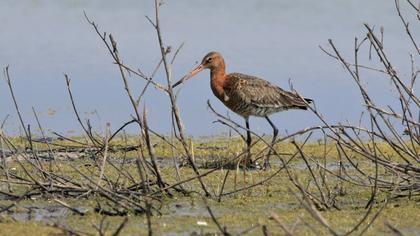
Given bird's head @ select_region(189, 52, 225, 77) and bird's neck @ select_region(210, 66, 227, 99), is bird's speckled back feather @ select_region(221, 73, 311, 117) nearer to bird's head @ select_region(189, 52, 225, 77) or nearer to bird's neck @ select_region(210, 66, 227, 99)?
bird's neck @ select_region(210, 66, 227, 99)

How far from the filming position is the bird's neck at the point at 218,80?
464 inches

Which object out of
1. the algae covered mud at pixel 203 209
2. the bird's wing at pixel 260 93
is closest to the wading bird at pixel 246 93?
the bird's wing at pixel 260 93

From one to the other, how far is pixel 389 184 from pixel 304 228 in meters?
1.49

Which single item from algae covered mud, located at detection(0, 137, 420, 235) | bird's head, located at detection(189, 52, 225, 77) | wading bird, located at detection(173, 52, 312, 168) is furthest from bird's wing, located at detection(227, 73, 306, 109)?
algae covered mud, located at detection(0, 137, 420, 235)

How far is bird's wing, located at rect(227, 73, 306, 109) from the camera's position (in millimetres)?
11523

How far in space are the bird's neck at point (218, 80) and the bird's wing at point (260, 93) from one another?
12 cm

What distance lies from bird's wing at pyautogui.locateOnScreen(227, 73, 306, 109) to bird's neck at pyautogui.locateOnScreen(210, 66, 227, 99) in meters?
0.12

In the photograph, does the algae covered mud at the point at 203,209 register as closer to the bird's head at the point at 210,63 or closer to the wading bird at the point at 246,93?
the wading bird at the point at 246,93

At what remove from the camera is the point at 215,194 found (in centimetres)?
705

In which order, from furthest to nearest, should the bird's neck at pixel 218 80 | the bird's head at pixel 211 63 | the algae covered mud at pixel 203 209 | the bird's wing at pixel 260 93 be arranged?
the bird's head at pixel 211 63 < the bird's neck at pixel 218 80 < the bird's wing at pixel 260 93 < the algae covered mud at pixel 203 209

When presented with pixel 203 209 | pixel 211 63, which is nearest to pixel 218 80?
pixel 211 63

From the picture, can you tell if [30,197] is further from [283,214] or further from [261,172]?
[261,172]

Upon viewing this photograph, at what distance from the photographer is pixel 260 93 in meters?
11.7

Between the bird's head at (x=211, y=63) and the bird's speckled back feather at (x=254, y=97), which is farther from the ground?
the bird's head at (x=211, y=63)
